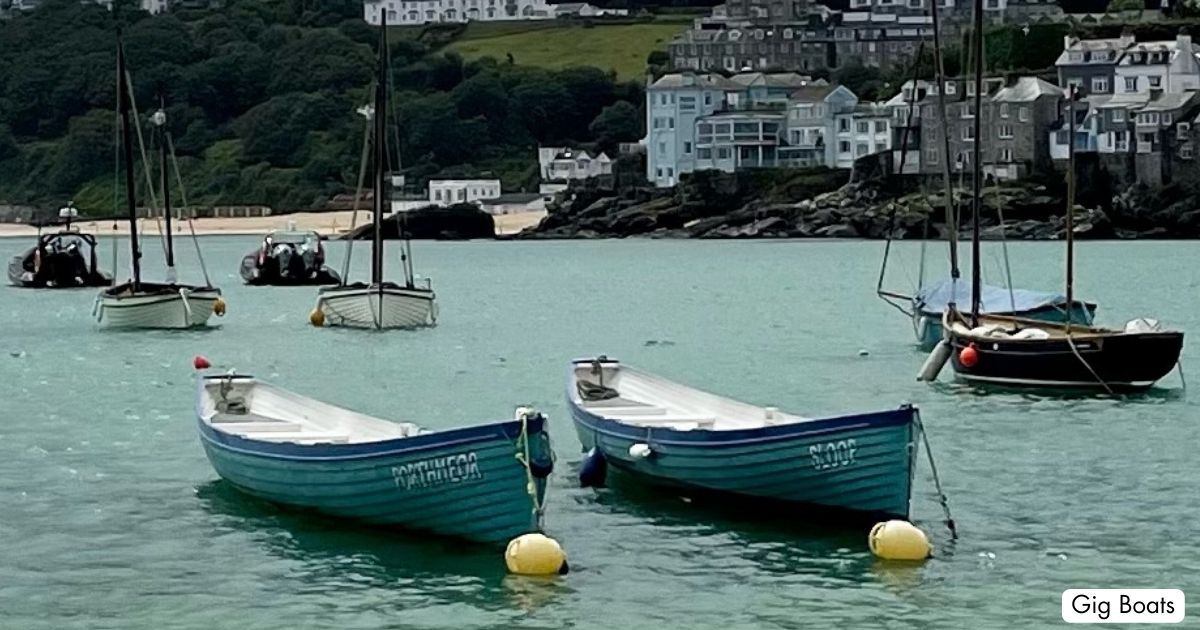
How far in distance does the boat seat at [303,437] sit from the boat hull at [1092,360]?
16210 millimetres

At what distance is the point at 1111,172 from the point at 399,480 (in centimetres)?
13796

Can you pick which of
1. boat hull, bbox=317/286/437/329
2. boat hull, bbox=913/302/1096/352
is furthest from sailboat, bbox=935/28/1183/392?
boat hull, bbox=317/286/437/329

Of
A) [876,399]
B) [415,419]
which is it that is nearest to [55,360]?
[415,419]

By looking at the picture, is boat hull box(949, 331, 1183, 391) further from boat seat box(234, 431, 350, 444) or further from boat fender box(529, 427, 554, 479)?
boat fender box(529, 427, 554, 479)

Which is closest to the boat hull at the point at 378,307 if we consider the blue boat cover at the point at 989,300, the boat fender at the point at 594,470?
the blue boat cover at the point at 989,300

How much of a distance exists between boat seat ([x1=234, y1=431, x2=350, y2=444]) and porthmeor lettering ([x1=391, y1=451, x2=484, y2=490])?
327cm

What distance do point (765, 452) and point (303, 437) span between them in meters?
6.34

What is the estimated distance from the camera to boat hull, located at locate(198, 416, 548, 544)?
83.7 feet

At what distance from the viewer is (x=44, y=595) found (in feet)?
85.2

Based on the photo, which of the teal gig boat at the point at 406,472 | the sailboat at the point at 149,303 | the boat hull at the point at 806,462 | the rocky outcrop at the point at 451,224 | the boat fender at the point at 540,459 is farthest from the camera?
the rocky outcrop at the point at 451,224

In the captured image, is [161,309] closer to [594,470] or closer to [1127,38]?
[594,470]

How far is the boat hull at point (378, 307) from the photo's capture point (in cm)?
6781

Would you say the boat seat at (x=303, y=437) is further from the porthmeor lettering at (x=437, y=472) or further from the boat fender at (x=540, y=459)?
the boat fender at (x=540, y=459)

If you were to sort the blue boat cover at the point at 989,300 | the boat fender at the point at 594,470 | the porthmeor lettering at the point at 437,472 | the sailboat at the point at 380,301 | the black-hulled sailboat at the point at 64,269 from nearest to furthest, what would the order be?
1. the porthmeor lettering at the point at 437,472
2. the boat fender at the point at 594,470
3. the blue boat cover at the point at 989,300
4. the sailboat at the point at 380,301
5. the black-hulled sailboat at the point at 64,269
